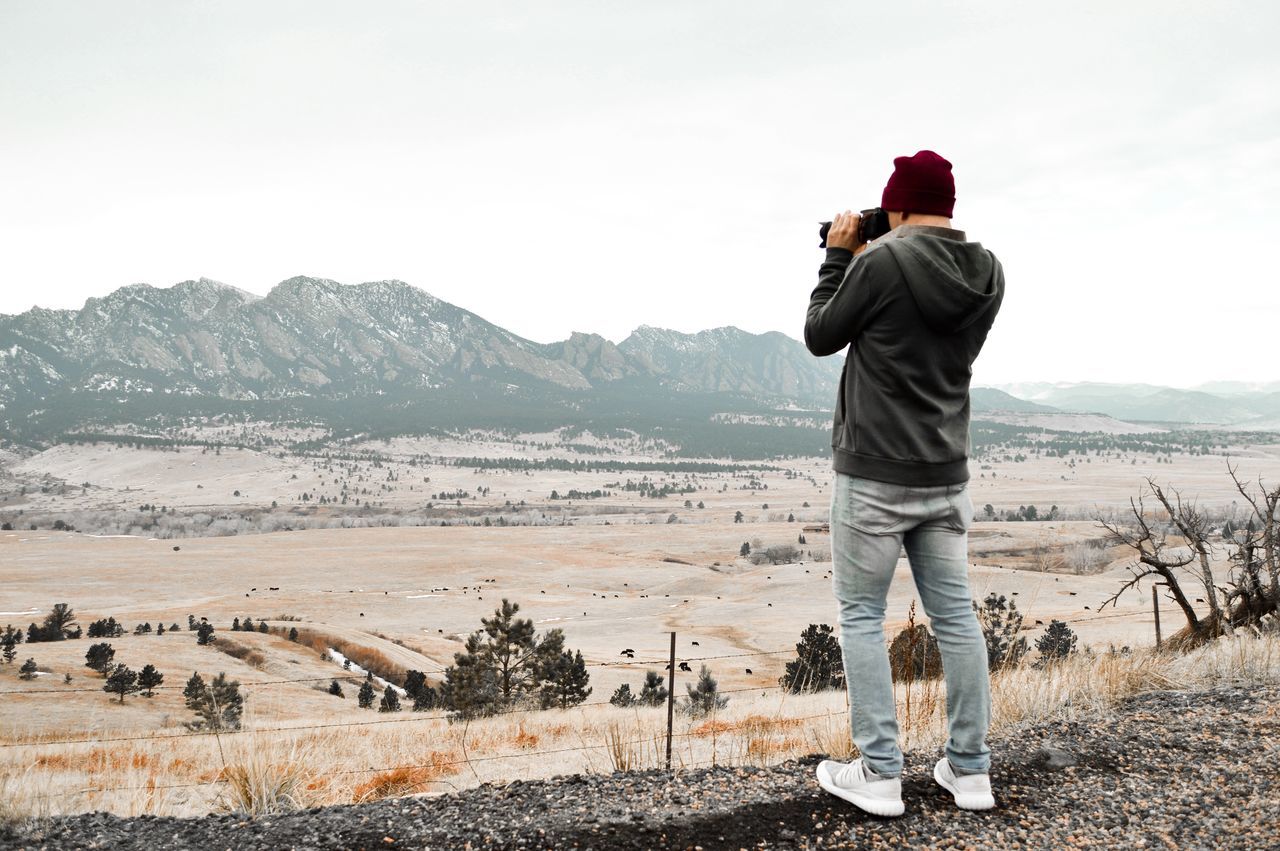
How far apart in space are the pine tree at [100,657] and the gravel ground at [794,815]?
3674 cm

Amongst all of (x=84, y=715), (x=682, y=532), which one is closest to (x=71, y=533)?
(x=682, y=532)

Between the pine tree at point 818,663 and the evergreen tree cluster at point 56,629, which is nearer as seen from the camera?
the pine tree at point 818,663

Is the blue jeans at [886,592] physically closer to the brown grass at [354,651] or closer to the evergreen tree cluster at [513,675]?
the evergreen tree cluster at [513,675]

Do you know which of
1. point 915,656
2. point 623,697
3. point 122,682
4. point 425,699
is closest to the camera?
point 915,656

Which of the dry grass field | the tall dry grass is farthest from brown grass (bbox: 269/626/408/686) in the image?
the tall dry grass

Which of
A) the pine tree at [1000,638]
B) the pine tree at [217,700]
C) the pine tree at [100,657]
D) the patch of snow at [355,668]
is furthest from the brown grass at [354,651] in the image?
the pine tree at [1000,638]

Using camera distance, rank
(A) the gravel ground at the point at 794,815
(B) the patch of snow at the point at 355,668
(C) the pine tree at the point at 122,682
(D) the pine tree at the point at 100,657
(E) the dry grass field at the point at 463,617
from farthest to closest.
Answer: (B) the patch of snow at the point at 355,668 < (D) the pine tree at the point at 100,657 < (C) the pine tree at the point at 122,682 < (E) the dry grass field at the point at 463,617 < (A) the gravel ground at the point at 794,815

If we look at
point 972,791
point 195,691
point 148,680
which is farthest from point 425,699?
point 972,791

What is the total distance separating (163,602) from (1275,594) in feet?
236

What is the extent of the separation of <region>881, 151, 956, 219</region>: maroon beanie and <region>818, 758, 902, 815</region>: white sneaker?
173cm

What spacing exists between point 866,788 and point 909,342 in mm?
1350

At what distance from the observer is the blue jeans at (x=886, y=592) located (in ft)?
8.26

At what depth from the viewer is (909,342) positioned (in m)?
2.46

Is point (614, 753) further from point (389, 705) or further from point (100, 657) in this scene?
point (100, 657)
